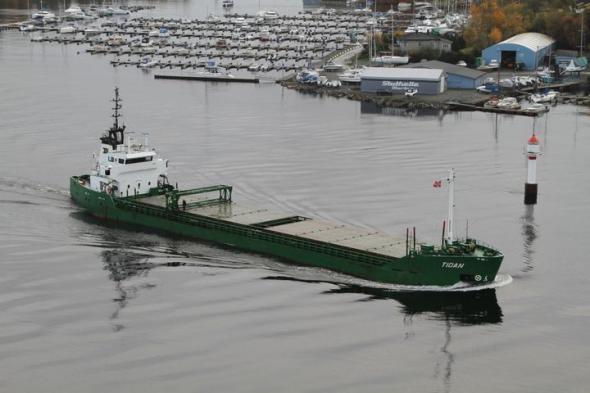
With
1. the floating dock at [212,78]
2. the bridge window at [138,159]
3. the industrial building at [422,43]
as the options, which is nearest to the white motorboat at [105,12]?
the floating dock at [212,78]

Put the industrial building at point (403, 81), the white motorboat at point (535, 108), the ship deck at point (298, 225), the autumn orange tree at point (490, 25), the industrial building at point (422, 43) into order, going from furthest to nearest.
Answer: the autumn orange tree at point (490, 25)
the industrial building at point (422, 43)
the industrial building at point (403, 81)
the white motorboat at point (535, 108)
the ship deck at point (298, 225)

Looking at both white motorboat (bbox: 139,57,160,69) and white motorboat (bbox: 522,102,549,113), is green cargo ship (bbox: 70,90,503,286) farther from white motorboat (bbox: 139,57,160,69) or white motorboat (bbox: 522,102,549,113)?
white motorboat (bbox: 139,57,160,69)

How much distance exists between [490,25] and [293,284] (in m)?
75.2

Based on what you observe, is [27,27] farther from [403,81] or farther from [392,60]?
[403,81]

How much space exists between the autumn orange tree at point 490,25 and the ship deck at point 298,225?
62.8 m

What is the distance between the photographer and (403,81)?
83938mm

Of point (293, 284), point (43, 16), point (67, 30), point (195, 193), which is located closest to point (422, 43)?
point (67, 30)

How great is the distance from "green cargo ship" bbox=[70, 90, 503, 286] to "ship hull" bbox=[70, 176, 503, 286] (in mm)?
33

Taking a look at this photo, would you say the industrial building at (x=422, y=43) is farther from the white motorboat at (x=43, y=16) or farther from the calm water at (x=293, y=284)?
the white motorboat at (x=43, y=16)

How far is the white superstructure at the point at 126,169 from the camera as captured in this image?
4500cm

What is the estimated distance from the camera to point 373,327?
3111cm

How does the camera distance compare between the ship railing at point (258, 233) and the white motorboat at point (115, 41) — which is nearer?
the ship railing at point (258, 233)

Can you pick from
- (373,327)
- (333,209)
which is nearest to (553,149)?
(333,209)

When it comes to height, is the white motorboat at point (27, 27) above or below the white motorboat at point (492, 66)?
above
